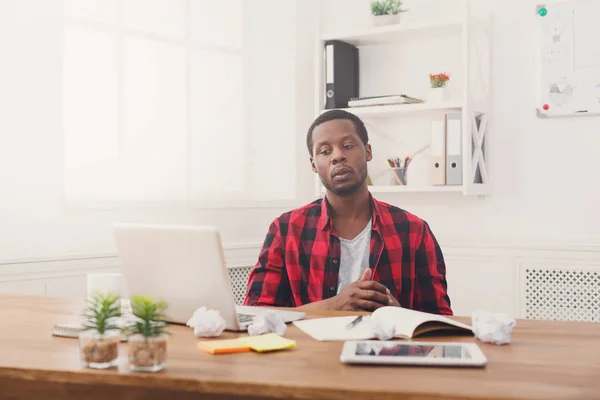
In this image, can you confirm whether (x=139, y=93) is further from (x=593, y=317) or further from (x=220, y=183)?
(x=593, y=317)

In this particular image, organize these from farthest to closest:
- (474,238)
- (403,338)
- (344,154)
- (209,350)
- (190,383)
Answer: (474,238) < (344,154) < (403,338) < (209,350) < (190,383)

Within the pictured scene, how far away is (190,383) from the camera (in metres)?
1.06

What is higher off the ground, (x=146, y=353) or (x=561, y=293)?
(x=146, y=353)

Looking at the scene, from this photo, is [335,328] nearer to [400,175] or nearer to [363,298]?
[363,298]

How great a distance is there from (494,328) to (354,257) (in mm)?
927

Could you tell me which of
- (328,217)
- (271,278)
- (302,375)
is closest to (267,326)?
(302,375)

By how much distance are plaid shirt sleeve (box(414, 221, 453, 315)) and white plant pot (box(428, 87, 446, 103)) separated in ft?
4.47

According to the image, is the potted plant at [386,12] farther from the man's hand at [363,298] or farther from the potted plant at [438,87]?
the man's hand at [363,298]

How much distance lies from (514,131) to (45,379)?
281cm

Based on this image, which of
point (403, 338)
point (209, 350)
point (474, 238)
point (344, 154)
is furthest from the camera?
point (474, 238)

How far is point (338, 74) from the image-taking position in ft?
12.1

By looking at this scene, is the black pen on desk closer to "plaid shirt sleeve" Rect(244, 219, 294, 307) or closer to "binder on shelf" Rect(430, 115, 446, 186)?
"plaid shirt sleeve" Rect(244, 219, 294, 307)

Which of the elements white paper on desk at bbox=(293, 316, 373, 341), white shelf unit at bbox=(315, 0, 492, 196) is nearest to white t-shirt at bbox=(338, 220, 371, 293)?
white paper on desk at bbox=(293, 316, 373, 341)

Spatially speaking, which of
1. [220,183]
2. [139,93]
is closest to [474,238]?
[220,183]
